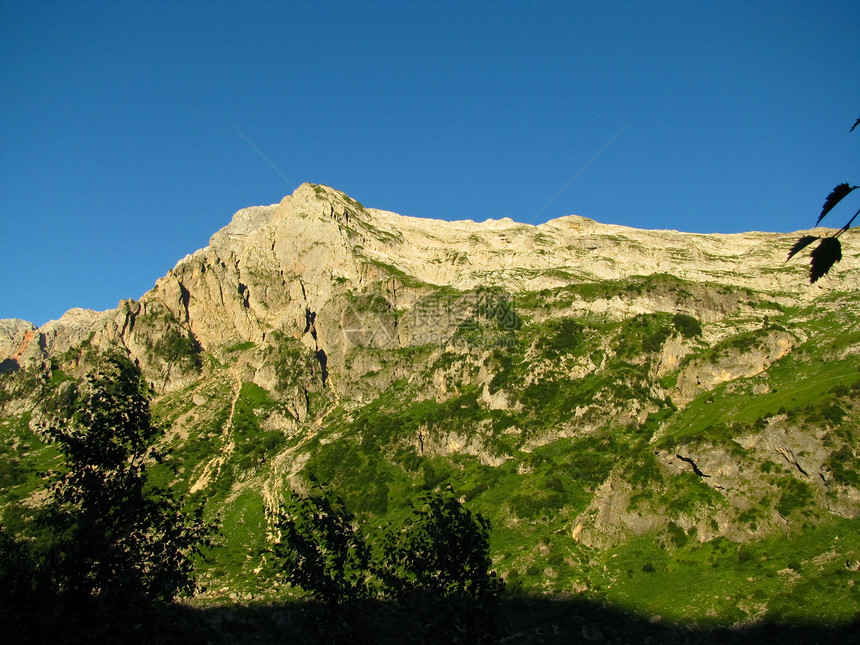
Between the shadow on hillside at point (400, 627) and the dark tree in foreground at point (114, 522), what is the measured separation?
112 cm

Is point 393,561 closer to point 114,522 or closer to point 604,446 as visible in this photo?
point 114,522

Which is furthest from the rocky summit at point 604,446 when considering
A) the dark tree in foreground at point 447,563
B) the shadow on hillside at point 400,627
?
the dark tree in foreground at point 447,563

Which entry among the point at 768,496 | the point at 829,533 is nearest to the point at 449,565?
the point at 829,533

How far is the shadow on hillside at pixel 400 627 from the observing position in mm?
19453

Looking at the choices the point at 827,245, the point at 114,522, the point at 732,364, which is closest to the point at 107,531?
the point at 114,522

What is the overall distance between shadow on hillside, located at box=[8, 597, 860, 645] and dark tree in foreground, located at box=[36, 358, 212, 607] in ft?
3.69

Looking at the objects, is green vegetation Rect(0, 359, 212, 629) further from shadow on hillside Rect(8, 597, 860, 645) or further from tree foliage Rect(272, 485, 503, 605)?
tree foliage Rect(272, 485, 503, 605)

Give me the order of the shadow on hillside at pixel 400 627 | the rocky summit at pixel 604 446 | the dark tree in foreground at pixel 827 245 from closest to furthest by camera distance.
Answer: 1. the dark tree in foreground at pixel 827 245
2. the shadow on hillside at pixel 400 627
3. the rocky summit at pixel 604 446

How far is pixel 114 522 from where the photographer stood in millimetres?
22375

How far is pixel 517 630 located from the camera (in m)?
80.4

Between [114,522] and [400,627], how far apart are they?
37.7 metres

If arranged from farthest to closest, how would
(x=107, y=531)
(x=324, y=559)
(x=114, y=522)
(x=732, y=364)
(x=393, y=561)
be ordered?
(x=732, y=364)
(x=393, y=561)
(x=324, y=559)
(x=107, y=531)
(x=114, y=522)

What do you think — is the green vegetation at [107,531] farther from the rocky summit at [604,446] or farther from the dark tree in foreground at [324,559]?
the rocky summit at [604,446]

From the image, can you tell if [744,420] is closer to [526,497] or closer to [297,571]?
[526,497]
